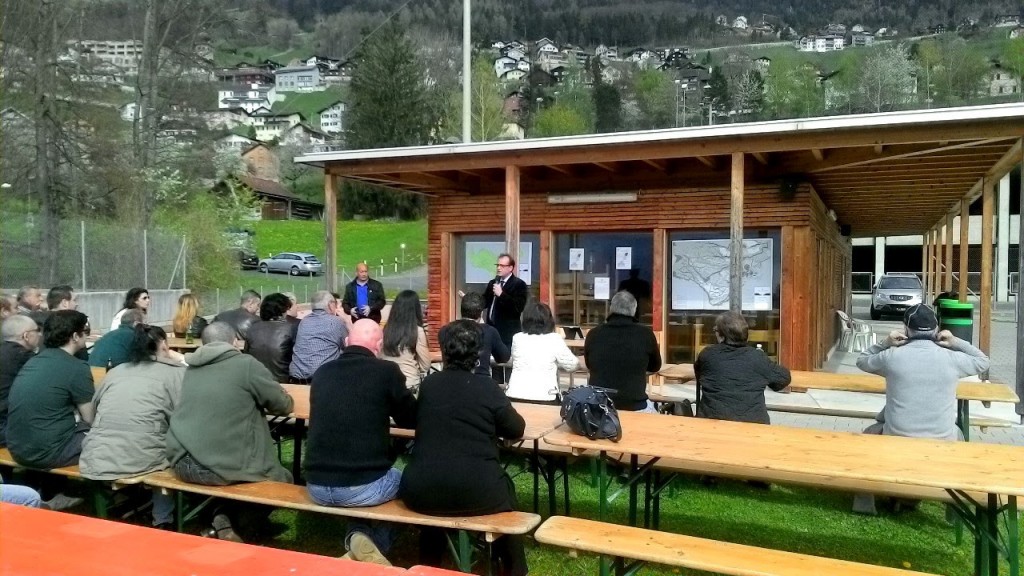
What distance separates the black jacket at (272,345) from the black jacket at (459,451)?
3.16m

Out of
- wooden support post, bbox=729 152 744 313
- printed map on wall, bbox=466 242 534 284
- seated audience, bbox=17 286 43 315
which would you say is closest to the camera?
seated audience, bbox=17 286 43 315

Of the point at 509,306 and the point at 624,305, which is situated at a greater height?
the point at 624,305

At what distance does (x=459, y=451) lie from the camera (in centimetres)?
341

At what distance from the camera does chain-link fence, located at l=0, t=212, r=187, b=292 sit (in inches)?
598

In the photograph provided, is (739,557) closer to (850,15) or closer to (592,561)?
(592,561)

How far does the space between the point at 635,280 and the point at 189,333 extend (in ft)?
19.4

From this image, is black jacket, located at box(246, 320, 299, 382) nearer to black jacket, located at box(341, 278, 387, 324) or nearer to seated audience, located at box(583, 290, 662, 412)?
black jacket, located at box(341, 278, 387, 324)

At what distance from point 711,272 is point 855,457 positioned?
698 cm

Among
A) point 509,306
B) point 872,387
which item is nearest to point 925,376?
point 872,387

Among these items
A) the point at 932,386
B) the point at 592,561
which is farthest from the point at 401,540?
the point at 932,386

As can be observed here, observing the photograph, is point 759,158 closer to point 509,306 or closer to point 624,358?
point 509,306

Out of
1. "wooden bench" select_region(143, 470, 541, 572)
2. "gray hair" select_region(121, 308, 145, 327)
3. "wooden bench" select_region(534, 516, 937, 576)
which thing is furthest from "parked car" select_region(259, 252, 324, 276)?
"wooden bench" select_region(534, 516, 937, 576)

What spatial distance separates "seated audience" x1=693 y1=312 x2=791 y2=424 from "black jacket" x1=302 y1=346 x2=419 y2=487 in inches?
89.8

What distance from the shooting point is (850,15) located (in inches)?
5536
